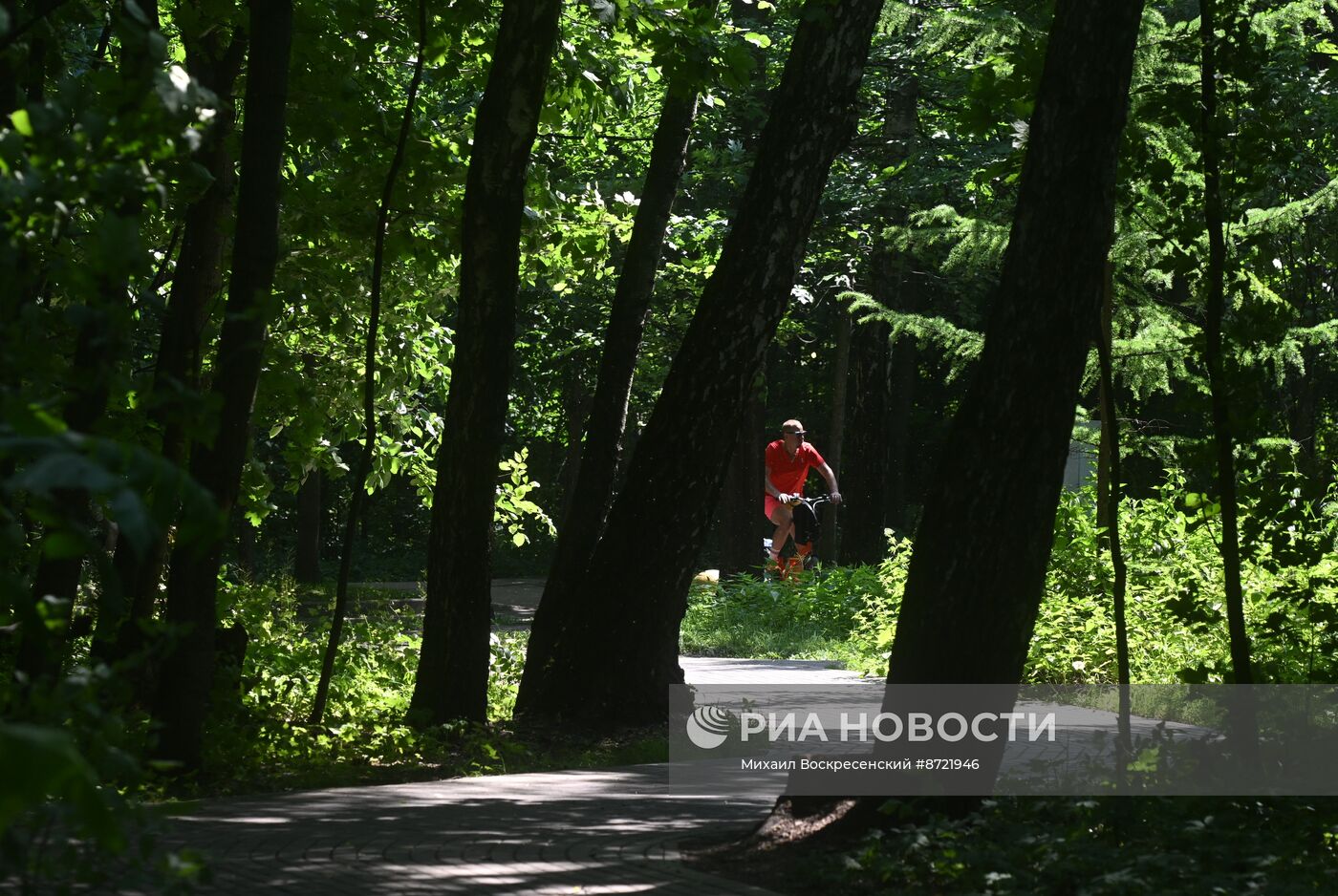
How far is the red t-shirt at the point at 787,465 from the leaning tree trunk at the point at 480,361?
10.7 meters

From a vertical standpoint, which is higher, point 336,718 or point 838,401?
point 838,401

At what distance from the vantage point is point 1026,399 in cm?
600

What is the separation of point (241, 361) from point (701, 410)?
3025 mm

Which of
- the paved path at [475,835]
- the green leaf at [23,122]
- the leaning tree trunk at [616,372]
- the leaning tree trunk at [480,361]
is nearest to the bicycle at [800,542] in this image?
the leaning tree trunk at [616,372]

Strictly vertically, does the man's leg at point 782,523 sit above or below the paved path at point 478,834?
above

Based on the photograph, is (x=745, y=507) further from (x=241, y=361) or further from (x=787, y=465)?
(x=241, y=361)

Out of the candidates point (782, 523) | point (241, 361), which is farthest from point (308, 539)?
point (241, 361)

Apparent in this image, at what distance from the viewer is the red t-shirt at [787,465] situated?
1977cm

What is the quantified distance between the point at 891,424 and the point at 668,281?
257 inches

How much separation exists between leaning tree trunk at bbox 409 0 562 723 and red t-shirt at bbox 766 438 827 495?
10700 millimetres

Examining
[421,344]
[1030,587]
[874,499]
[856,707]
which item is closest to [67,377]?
[1030,587]

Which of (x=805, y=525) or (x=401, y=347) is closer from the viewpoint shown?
(x=401, y=347)

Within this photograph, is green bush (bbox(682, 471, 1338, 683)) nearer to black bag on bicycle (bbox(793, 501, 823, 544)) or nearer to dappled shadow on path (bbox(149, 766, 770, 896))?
black bag on bicycle (bbox(793, 501, 823, 544))

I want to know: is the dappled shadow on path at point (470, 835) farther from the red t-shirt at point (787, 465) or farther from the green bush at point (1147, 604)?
the red t-shirt at point (787, 465)
